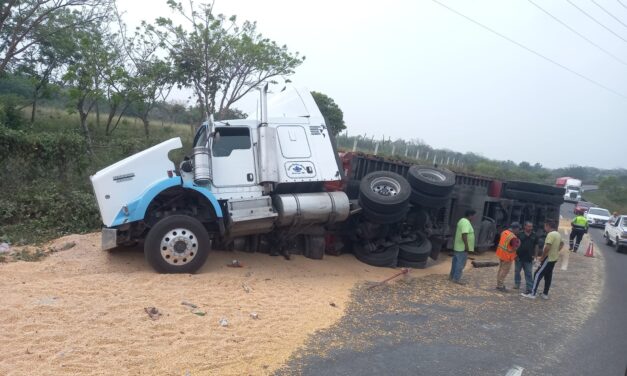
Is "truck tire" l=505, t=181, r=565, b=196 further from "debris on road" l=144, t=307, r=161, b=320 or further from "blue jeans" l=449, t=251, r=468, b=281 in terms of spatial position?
"debris on road" l=144, t=307, r=161, b=320

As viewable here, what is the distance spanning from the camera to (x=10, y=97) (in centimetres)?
2150

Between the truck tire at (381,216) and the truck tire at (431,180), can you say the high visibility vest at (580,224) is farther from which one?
the truck tire at (381,216)

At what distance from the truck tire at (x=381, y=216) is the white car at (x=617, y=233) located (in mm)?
13909

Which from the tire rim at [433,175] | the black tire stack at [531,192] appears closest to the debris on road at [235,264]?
the tire rim at [433,175]

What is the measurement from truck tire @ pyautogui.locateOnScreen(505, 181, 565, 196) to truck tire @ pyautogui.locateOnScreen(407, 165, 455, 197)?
5.01 metres

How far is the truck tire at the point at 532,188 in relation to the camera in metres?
15.6

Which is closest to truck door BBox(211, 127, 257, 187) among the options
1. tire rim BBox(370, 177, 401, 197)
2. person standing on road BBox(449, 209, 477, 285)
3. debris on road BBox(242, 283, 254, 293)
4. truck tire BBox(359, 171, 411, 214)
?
debris on road BBox(242, 283, 254, 293)

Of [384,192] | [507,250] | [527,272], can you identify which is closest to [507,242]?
[507,250]

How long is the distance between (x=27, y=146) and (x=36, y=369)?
28.2 ft

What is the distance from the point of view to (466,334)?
6.57m

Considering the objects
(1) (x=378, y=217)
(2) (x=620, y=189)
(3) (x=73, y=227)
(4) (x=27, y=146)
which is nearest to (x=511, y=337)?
(1) (x=378, y=217)

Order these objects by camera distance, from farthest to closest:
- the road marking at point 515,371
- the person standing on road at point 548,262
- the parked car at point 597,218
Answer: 1. the parked car at point 597,218
2. the person standing on road at point 548,262
3. the road marking at point 515,371

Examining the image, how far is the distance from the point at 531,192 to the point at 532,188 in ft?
0.44

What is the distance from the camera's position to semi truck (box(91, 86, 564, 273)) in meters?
8.00
